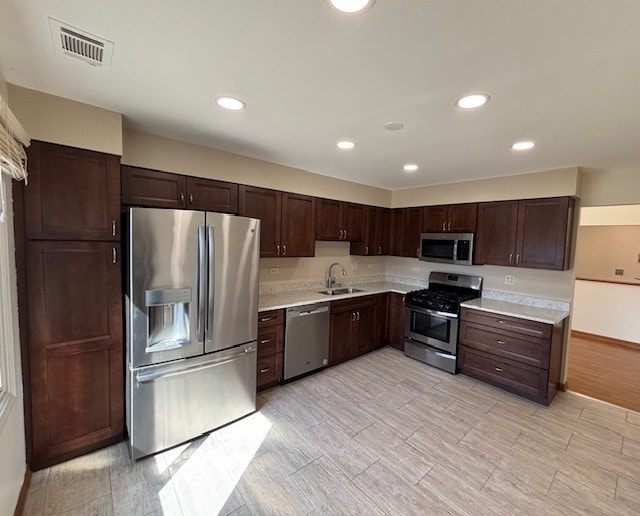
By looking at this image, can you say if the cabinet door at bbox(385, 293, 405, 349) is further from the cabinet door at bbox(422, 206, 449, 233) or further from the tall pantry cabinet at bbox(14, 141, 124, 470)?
the tall pantry cabinet at bbox(14, 141, 124, 470)

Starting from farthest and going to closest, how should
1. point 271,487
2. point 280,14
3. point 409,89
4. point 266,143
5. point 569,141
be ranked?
point 266,143 < point 569,141 < point 271,487 < point 409,89 < point 280,14

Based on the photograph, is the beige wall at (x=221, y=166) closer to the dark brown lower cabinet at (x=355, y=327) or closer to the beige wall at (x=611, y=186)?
the dark brown lower cabinet at (x=355, y=327)

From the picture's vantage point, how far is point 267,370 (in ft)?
10.0

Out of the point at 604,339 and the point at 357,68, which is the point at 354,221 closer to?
the point at 357,68

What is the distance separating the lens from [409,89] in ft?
5.44

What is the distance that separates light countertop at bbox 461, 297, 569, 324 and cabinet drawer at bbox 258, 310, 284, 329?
7.36 ft

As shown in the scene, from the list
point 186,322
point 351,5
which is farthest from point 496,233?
point 186,322

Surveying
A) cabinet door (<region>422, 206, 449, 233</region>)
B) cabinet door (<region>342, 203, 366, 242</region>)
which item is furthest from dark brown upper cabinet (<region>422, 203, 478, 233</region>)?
cabinet door (<region>342, 203, 366, 242</region>)

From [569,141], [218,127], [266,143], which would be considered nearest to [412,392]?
[569,141]

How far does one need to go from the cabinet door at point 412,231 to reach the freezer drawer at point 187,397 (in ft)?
9.59

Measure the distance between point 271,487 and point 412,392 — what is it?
1.84 metres

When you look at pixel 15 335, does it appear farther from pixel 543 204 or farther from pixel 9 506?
pixel 543 204

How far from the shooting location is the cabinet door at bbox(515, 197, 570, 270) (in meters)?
3.11

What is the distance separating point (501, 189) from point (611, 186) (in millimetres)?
1016
